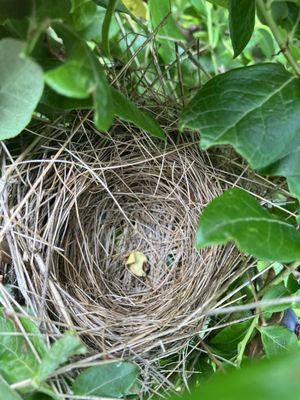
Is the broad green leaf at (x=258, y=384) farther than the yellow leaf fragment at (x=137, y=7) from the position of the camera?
No

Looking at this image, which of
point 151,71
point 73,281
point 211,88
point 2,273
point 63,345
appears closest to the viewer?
point 63,345

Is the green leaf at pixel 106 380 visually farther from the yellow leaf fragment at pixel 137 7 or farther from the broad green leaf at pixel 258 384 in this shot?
the yellow leaf fragment at pixel 137 7

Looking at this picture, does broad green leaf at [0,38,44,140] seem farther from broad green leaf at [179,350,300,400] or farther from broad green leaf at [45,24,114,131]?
broad green leaf at [179,350,300,400]

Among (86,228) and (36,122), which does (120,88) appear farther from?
(86,228)

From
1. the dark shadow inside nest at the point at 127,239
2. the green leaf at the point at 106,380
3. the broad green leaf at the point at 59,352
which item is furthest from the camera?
the dark shadow inside nest at the point at 127,239

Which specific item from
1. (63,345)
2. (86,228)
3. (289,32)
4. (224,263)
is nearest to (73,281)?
(86,228)

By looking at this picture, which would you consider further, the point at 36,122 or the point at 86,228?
the point at 86,228

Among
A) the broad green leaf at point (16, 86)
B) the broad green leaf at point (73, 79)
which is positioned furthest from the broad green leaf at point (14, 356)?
the broad green leaf at point (73, 79)
